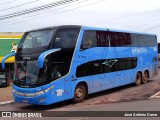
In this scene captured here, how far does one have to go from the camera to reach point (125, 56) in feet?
70.1

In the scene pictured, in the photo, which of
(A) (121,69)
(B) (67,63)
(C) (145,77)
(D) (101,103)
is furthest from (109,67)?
(C) (145,77)

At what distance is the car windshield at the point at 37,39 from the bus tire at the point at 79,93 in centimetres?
301

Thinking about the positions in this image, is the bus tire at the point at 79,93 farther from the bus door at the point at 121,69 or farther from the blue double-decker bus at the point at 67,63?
the bus door at the point at 121,69

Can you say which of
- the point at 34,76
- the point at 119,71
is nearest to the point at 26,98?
the point at 34,76

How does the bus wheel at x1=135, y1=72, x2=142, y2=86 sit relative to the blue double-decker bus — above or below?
below

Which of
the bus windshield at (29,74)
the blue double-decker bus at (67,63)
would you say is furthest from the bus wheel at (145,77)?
the bus windshield at (29,74)

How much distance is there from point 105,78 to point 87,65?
2.03 m

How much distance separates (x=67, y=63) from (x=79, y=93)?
6.36 feet

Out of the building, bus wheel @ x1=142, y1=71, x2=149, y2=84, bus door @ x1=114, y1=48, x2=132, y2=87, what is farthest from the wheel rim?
the building

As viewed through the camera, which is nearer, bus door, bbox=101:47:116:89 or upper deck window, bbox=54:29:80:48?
upper deck window, bbox=54:29:80:48

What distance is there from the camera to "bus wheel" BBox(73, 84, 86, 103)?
16875mm

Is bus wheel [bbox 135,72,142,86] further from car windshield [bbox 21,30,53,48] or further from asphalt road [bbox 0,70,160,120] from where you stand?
car windshield [bbox 21,30,53,48]

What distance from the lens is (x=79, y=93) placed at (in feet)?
56.2

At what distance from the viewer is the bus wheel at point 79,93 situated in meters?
16.9
